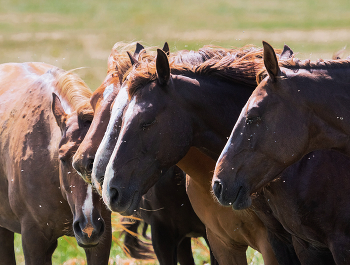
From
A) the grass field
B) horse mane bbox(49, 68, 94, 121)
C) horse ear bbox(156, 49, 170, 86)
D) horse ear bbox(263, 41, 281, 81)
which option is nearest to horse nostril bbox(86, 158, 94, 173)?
horse mane bbox(49, 68, 94, 121)

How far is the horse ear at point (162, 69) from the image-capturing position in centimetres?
307

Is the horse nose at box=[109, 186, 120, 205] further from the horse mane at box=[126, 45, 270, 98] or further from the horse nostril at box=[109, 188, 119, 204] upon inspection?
the horse mane at box=[126, 45, 270, 98]

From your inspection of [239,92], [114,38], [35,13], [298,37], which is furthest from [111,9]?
[239,92]

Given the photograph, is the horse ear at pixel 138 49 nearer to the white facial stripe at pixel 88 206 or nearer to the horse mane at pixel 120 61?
the horse mane at pixel 120 61

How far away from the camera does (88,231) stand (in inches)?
138

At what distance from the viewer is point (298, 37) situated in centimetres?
1708

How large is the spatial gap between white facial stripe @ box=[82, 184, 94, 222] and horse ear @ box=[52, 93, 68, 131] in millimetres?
593

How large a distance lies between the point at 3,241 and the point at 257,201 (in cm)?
301

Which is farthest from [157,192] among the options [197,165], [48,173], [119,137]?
[119,137]

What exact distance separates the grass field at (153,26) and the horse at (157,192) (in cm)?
832

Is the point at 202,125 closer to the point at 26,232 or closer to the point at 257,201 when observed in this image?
the point at 257,201

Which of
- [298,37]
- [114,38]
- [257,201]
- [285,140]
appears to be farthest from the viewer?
[114,38]

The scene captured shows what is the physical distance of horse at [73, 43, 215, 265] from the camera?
135 inches

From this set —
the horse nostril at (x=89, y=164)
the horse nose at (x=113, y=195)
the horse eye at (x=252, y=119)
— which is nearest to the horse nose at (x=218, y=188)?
the horse eye at (x=252, y=119)
